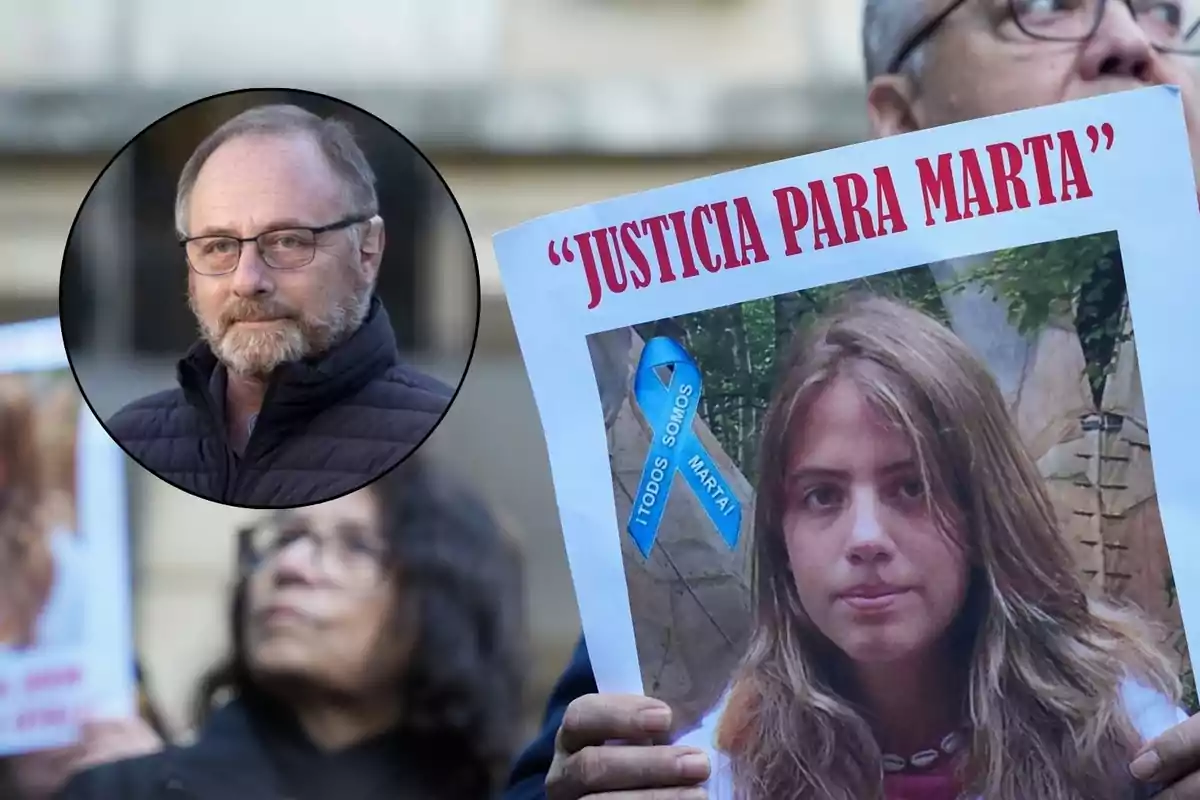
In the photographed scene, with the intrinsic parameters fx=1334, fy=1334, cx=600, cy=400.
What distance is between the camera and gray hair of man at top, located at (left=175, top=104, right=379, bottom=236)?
2.57 ft

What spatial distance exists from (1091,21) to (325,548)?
0.74 metres

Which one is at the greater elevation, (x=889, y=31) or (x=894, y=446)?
(x=889, y=31)

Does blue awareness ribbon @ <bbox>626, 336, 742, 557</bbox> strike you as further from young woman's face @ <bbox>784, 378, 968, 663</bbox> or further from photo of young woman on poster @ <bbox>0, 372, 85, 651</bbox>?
photo of young woman on poster @ <bbox>0, 372, 85, 651</bbox>

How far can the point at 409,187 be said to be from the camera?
852 mm

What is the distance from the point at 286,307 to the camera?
2.42 feet

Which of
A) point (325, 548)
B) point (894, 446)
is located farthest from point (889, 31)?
point (325, 548)

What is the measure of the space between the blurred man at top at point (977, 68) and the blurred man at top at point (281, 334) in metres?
0.20

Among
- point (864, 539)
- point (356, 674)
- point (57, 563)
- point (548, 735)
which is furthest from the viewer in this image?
point (356, 674)

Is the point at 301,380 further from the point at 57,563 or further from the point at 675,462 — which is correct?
the point at 57,563

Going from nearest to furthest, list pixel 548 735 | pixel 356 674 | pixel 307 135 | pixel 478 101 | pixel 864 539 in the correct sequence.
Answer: pixel 864 539
pixel 548 735
pixel 307 135
pixel 356 674
pixel 478 101

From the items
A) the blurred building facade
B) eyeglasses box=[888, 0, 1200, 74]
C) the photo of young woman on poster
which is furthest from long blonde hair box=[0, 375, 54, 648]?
eyeglasses box=[888, 0, 1200, 74]

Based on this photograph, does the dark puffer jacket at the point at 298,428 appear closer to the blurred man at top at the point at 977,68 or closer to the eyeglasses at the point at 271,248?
the eyeglasses at the point at 271,248

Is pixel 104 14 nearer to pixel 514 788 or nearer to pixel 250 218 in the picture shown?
pixel 250 218

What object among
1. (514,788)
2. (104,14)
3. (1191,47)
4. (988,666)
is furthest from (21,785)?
(1191,47)
